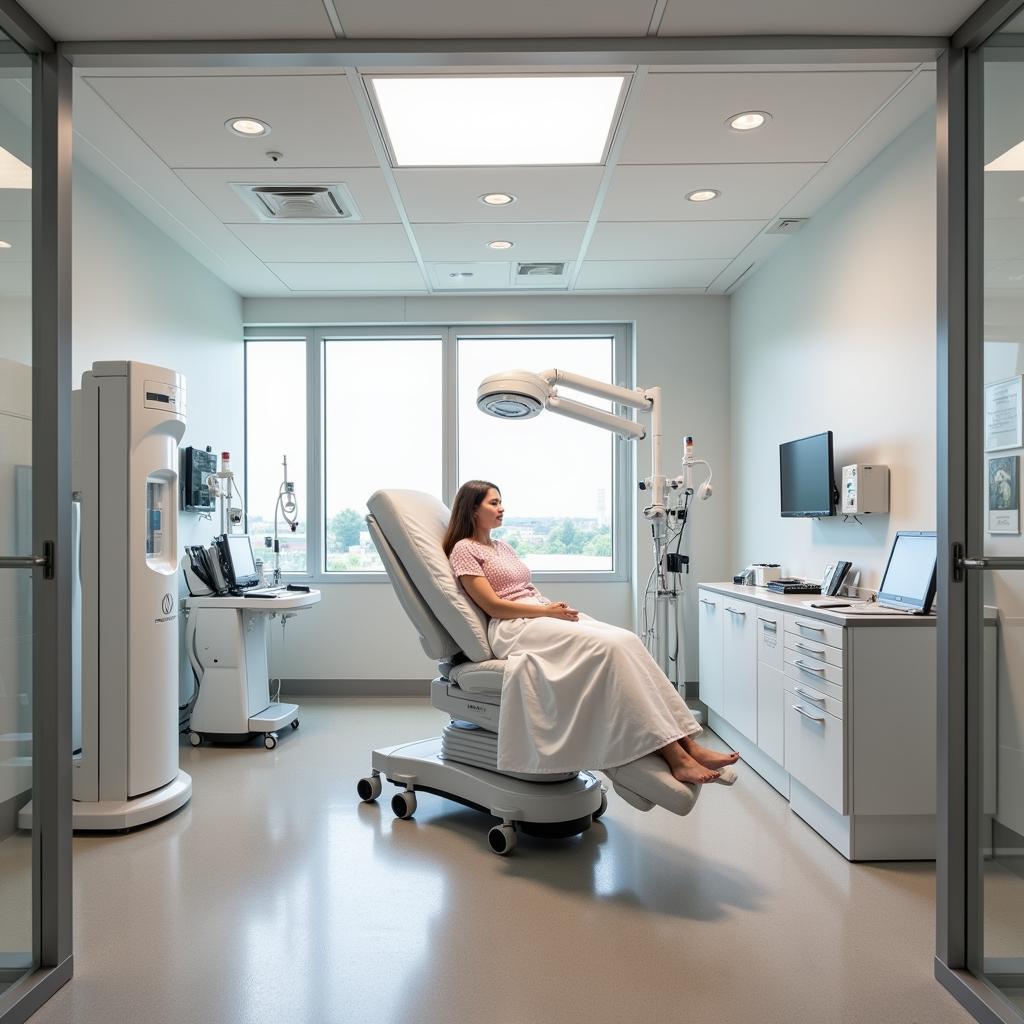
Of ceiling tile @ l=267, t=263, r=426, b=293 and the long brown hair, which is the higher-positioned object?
ceiling tile @ l=267, t=263, r=426, b=293

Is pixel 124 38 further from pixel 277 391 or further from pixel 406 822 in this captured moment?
pixel 277 391

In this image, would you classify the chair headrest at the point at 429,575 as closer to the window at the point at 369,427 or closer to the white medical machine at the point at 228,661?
the white medical machine at the point at 228,661

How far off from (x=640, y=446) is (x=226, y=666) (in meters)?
2.94

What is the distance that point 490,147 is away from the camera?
344 cm

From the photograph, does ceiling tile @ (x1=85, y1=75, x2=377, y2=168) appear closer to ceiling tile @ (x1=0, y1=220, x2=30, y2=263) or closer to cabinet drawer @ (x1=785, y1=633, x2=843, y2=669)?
ceiling tile @ (x1=0, y1=220, x2=30, y2=263)

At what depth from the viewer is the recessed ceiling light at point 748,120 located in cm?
306

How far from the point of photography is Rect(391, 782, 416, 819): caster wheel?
10.7 ft

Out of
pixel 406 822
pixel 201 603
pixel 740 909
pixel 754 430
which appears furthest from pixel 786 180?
pixel 201 603

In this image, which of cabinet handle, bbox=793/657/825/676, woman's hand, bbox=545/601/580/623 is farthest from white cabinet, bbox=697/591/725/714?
woman's hand, bbox=545/601/580/623

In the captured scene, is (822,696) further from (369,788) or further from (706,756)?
(369,788)

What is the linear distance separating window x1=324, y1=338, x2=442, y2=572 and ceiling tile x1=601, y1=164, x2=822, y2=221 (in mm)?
2131

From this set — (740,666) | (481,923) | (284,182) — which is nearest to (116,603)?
(481,923)

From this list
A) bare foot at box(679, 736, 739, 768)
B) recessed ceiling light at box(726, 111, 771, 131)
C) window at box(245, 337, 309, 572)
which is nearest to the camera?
bare foot at box(679, 736, 739, 768)

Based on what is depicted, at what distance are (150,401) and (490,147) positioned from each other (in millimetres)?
1768
